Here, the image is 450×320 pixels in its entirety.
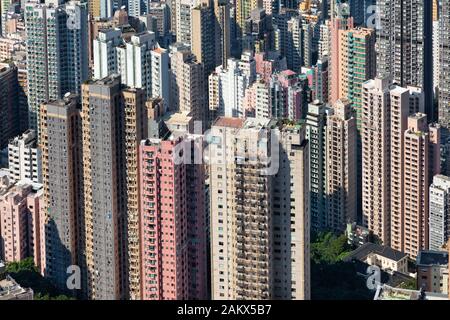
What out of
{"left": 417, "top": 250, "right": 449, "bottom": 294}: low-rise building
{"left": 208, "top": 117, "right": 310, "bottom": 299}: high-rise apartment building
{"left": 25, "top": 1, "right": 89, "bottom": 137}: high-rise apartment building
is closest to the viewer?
{"left": 208, "top": 117, "right": 310, "bottom": 299}: high-rise apartment building

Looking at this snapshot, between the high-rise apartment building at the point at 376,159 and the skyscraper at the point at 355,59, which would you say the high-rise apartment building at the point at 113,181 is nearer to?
the high-rise apartment building at the point at 376,159

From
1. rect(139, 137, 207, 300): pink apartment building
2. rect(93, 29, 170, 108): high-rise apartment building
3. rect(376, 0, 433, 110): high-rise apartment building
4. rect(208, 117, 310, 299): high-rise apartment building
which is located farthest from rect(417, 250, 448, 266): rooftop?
rect(93, 29, 170, 108): high-rise apartment building

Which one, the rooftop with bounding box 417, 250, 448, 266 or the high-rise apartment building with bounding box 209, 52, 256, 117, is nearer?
the rooftop with bounding box 417, 250, 448, 266

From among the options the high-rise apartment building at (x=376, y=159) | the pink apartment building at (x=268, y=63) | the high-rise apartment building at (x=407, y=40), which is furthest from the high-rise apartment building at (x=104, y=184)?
the high-rise apartment building at (x=407, y=40)

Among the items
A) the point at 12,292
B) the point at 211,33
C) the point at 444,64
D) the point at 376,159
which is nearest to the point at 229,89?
the point at 211,33

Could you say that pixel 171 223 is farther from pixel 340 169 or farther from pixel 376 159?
pixel 376 159

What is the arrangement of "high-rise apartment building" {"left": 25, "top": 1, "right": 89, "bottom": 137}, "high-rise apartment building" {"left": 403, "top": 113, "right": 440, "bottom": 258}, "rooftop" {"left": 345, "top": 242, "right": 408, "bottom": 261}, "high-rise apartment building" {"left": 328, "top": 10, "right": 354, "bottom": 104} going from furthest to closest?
"high-rise apartment building" {"left": 328, "top": 10, "right": 354, "bottom": 104} < "high-rise apartment building" {"left": 25, "top": 1, "right": 89, "bottom": 137} < "high-rise apartment building" {"left": 403, "top": 113, "right": 440, "bottom": 258} < "rooftop" {"left": 345, "top": 242, "right": 408, "bottom": 261}

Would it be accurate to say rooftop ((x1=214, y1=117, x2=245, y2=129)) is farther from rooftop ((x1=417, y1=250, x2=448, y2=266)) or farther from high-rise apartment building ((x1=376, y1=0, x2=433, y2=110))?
high-rise apartment building ((x1=376, y1=0, x2=433, y2=110))
